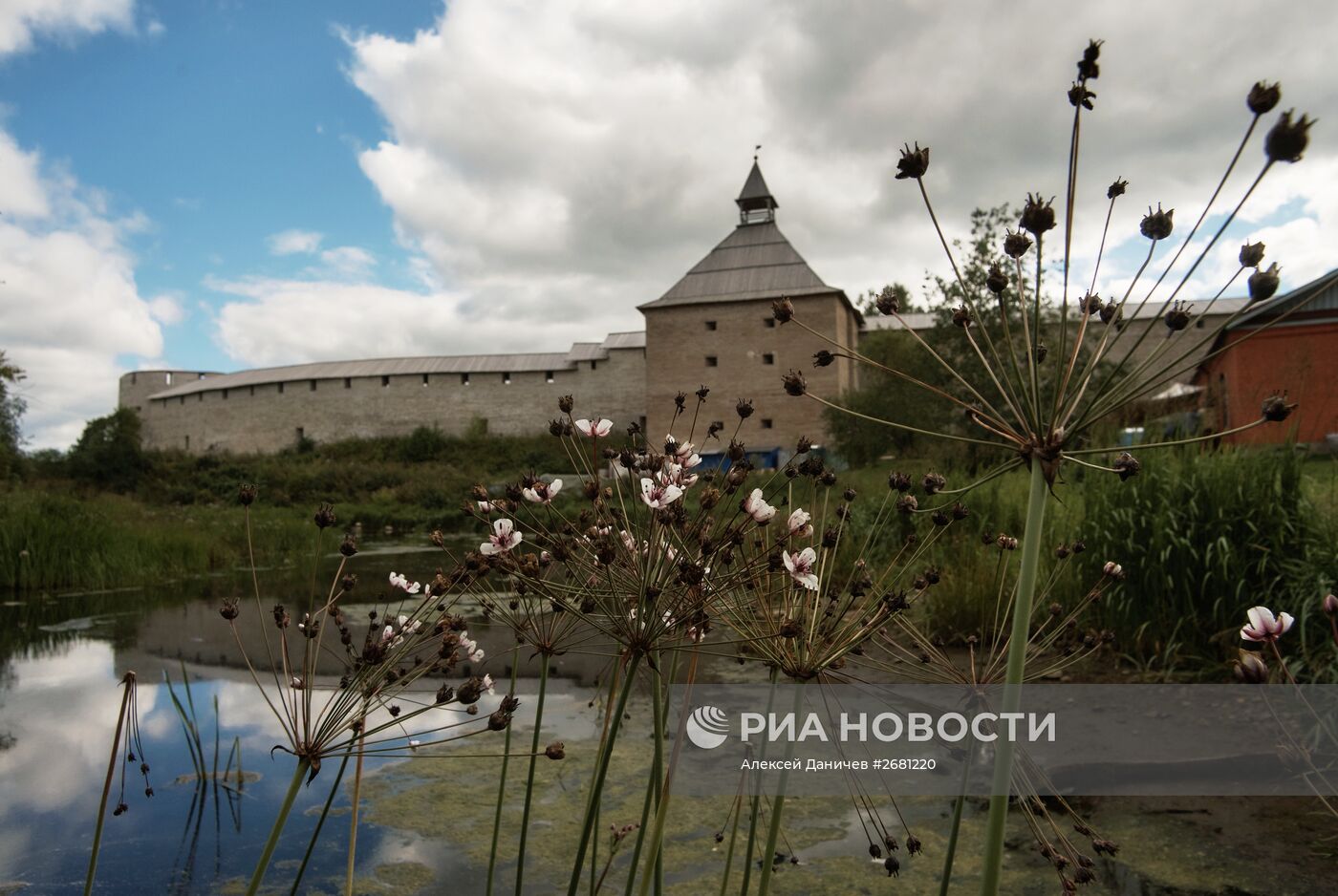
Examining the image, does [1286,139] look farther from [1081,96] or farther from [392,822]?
[392,822]

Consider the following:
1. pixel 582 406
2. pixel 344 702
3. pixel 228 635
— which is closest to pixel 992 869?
pixel 344 702

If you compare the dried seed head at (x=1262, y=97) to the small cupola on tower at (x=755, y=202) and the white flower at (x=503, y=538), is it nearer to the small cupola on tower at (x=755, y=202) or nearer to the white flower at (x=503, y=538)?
the white flower at (x=503, y=538)

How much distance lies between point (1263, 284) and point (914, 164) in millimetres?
427

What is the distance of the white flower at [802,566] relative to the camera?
1346 mm

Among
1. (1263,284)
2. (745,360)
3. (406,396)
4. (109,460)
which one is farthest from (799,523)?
(109,460)

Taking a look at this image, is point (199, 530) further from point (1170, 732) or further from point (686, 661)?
point (1170, 732)

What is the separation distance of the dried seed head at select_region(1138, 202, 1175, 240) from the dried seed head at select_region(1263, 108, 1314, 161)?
0.22 meters

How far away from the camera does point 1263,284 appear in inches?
38.0

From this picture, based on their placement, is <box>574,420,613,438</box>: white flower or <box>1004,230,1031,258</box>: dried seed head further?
<box>574,420,613,438</box>: white flower

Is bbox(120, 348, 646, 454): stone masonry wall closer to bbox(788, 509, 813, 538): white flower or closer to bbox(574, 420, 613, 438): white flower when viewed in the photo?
bbox(574, 420, 613, 438): white flower

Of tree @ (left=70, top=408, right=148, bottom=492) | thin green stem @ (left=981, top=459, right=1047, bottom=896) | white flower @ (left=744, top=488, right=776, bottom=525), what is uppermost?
tree @ (left=70, top=408, right=148, bottom=492)

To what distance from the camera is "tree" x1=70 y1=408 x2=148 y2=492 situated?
32.4 meters

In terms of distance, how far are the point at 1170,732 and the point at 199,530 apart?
14.4 m

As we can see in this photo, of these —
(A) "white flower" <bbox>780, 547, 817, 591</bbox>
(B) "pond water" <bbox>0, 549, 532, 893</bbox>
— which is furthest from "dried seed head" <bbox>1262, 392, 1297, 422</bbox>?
(B) "pond water" <bbox>0, 549, 532, 893</bbox>
